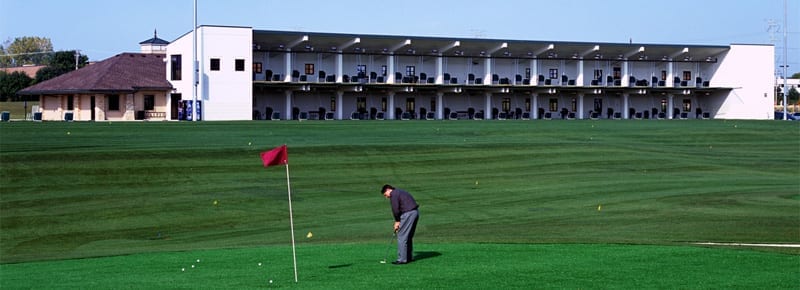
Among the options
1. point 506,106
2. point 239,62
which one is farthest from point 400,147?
point 506,106

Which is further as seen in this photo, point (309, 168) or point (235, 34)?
point (235, 34)

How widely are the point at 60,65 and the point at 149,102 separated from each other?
61.6 m

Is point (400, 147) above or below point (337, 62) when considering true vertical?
below

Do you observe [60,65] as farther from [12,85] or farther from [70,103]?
[70,103]

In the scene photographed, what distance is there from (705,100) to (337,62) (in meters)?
40.3

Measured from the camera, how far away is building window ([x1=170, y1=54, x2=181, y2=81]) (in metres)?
81.1

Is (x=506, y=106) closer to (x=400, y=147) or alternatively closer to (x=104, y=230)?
(x=400, y=147)

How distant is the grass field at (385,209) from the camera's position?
57.5 feet

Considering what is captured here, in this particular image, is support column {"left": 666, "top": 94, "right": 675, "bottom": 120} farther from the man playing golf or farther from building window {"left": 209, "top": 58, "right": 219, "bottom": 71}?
the man playing golf

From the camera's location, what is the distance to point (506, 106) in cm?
9631

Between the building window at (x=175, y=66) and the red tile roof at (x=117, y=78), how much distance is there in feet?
2.51

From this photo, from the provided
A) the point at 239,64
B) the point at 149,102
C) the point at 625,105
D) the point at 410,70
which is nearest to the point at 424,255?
the point at 239,64

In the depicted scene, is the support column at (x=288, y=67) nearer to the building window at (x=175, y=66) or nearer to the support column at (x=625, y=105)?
the building window at (x=175, y=66)

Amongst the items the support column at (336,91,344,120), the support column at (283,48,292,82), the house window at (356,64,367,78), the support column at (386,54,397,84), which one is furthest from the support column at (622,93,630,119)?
the support column at (283,48,292,82)
